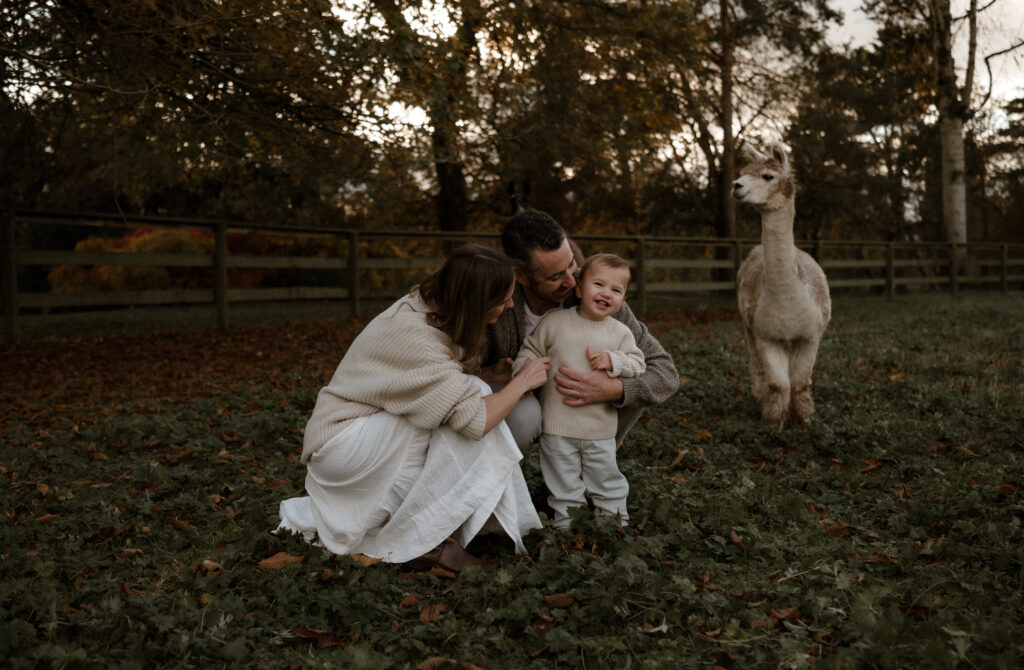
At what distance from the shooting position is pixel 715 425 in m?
5.63

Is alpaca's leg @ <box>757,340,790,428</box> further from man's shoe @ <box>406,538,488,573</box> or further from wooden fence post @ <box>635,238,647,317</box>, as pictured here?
wooden fence post @ <box>635,238,647,317</box>

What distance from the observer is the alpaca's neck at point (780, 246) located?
17.5 ft

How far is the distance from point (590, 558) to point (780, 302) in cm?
284

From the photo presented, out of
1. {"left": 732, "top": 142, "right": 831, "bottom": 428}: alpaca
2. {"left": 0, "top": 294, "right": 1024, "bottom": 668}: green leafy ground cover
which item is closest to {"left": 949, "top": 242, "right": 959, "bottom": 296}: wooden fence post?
{"left": 0, "top": 294, "right": 1024, "bottom": 668}: green leafy ground cover

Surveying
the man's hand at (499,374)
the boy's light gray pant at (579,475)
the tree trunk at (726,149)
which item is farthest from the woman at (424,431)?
the tree trunk at (726,149)

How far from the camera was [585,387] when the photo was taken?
3.41 metres

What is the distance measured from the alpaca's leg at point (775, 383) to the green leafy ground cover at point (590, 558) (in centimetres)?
19

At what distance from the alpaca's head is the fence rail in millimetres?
6065

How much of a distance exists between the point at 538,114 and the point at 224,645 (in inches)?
459

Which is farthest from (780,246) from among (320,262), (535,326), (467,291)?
(320,262)

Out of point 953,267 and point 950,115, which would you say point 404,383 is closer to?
point 953,267

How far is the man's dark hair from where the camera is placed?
3543 mm

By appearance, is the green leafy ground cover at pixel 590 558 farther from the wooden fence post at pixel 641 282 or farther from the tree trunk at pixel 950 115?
the tree trunk at pixel 950 115

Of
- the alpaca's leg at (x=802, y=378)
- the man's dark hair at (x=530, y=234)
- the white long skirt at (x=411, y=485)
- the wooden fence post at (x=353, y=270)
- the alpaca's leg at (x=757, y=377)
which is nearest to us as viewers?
the white long skirt at (x=411, y=485)
